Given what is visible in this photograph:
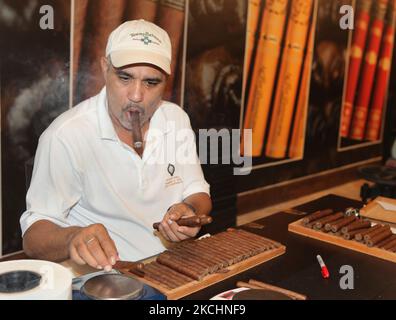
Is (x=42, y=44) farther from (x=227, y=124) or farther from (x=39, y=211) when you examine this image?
(x=227, y=124)

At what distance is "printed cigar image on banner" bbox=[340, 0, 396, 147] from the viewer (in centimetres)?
648

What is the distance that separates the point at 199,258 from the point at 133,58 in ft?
2.81

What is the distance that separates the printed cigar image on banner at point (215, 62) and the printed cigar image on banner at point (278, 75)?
18 cm

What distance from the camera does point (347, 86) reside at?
6.49 metres

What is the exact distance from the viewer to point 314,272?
180 centimetres

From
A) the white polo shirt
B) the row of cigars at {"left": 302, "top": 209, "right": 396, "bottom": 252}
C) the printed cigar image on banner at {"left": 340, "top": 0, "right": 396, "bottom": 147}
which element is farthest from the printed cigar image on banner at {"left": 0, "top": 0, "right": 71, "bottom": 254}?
the printed cigar image on banner at {"left": 340, "top": 0, "right": 396, "bottom": 147}

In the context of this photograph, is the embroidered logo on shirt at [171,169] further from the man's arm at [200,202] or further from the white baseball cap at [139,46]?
the white baseball cap at [139,46]

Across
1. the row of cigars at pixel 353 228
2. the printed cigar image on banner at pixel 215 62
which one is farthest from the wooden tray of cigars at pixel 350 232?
the printed cigar image on banner at pixel 215 62

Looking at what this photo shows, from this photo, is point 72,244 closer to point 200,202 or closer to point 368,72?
point 200,202

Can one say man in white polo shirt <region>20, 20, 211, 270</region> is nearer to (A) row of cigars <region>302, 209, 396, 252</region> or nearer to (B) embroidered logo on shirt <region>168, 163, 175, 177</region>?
(B) embroidered logo on shirt <region>168, 163, 175, 177</region>

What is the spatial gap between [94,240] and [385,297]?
985 mm

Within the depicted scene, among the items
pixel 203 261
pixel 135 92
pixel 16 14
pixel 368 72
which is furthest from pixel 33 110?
pixel 368 72

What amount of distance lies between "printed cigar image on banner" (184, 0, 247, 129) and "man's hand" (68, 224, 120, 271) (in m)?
2.85

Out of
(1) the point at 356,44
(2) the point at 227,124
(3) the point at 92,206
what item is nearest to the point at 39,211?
(3) the point at 92,206
